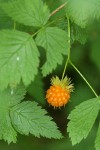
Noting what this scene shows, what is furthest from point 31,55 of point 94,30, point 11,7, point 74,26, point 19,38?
point 94,30

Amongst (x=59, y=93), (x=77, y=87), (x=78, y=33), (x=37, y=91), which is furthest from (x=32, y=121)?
(x=77, y=87)

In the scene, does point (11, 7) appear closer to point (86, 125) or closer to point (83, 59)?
point (86, 125)

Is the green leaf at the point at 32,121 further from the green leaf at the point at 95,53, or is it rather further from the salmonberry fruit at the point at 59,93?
the green leaf at the point at 95,53

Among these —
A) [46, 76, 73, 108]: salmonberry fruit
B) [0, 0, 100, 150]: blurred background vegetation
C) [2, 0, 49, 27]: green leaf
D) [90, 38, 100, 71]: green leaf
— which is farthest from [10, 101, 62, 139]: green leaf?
[90, 38, 100, 71]: green leaf

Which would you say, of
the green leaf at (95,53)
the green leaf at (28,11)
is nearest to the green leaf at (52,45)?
the green leaf at (28,11)

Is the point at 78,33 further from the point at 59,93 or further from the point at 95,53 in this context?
the point at 95,53

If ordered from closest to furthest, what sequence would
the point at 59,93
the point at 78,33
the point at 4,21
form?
the point at 59,93 < the point at 78,33 < the point at 4,21

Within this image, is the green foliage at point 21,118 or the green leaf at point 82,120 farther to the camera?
the green foliage at point 21,118
